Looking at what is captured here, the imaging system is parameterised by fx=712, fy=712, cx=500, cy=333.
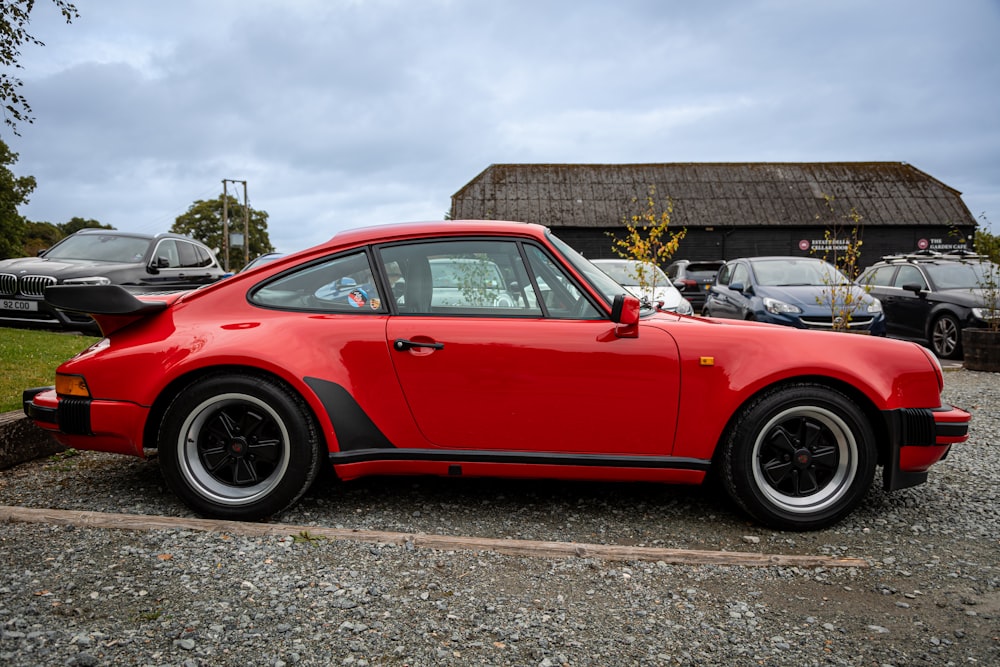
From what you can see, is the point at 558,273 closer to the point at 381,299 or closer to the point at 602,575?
the point at 381,299

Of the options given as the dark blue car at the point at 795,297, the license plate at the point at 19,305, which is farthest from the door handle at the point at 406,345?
the license plate at the point at 19,305

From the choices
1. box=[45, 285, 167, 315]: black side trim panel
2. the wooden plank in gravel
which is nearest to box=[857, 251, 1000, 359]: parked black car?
the wooden plank in gravel

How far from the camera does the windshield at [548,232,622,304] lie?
3.44 m

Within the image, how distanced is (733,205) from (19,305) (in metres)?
27.9

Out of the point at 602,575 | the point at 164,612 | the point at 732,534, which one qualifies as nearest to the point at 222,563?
the point at 164,612

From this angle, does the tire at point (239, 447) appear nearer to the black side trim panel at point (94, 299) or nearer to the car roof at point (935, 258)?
the black side trim panel at point (94, 299)

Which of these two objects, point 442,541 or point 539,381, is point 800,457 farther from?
point 442,541

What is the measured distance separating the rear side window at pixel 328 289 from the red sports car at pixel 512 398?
0.08 metres

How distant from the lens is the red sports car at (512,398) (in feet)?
10.7

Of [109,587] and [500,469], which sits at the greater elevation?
[500,469]

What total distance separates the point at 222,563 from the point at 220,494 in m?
0.61

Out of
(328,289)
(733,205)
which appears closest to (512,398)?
(328,289)

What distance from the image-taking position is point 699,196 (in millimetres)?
31906

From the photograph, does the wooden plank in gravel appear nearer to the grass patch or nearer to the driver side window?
the driver side window
